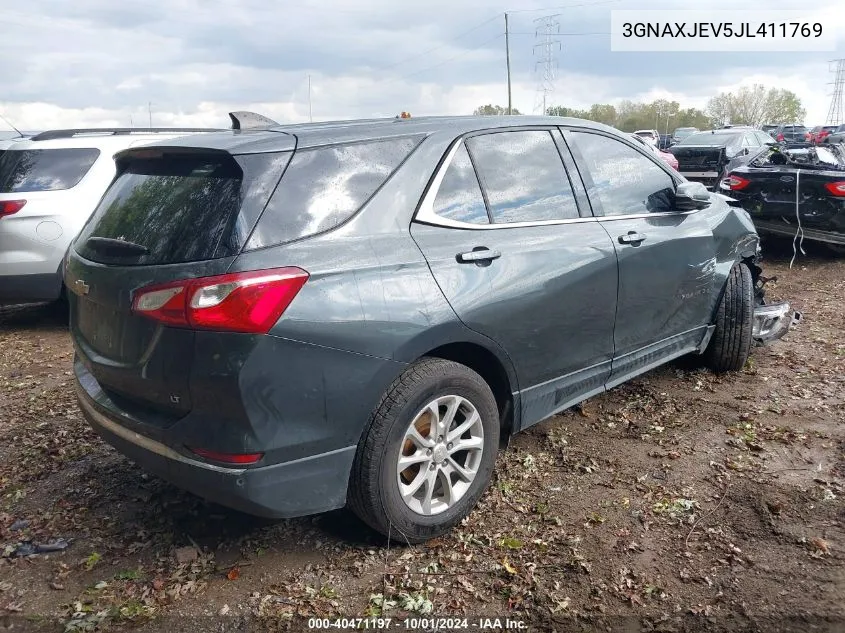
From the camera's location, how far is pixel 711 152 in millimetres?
14781

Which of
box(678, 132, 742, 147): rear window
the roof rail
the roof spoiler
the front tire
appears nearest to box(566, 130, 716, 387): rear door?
the front tire

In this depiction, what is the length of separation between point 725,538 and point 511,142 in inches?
79.5

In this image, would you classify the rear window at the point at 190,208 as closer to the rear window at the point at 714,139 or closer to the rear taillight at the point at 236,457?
the rear taillight at the point at 236,457

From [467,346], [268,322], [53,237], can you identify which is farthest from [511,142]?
[53,237]

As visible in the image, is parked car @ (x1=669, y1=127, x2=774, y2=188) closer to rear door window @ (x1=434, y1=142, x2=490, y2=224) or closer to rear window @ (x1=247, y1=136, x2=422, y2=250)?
rear door window @ (x1=434, y1=142, x2=490, y2=224)

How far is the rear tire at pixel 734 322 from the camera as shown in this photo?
4562mm

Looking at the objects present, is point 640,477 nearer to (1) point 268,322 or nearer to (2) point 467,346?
(2) point 467,346

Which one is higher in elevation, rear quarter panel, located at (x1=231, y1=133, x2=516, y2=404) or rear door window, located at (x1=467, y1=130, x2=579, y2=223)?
rear door window, located at (x1=467, y1=130, x2=579, y2=223)

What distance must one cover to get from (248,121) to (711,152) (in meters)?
13.4

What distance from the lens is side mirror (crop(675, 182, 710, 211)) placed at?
409 cm

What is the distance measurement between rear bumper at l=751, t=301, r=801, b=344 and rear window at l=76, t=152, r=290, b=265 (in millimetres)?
3782

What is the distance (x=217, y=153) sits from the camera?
2.68 m

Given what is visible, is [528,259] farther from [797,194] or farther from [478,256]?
[797,194]

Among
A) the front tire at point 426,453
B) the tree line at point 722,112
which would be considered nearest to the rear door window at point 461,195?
the front tire at point 426,453
